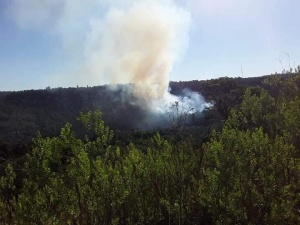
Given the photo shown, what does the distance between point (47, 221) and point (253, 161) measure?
3876 mm

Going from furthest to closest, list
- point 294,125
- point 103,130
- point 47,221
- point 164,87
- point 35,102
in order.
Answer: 1. point 35,102
2. point 164,87
3. point 294,125
4. point 103,130
5. point 47,221

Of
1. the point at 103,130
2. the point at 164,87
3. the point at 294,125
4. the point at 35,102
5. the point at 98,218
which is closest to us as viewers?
the point at 98,218

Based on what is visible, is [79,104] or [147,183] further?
[79,104]

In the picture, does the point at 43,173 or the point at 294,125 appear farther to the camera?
the point at 294,125

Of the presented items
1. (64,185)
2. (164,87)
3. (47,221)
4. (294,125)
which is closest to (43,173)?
(64,185)

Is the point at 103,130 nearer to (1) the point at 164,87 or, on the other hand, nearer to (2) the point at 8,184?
(2) the point at 8,184

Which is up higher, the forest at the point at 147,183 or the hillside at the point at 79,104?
the hillside at the point at 79,104

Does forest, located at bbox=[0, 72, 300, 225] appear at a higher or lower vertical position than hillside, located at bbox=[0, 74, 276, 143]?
lower

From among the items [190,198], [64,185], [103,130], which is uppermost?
[103,130]

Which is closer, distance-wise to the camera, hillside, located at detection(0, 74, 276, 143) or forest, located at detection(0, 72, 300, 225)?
forest, located at detection(0, 72, 300, 225)

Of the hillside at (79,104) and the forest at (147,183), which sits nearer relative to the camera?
the forest at (147,183)

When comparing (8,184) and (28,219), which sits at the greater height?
(8,184)

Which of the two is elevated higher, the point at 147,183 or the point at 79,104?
the point at 79,104

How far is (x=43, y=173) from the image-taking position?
289 inches
